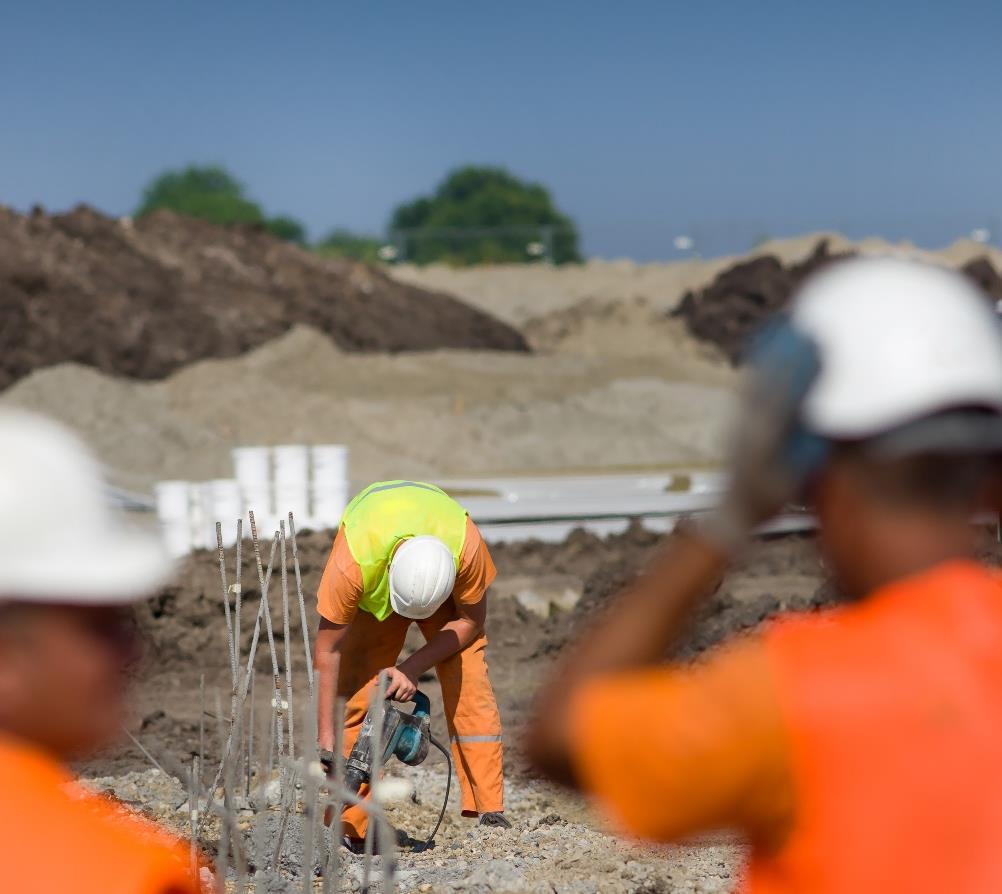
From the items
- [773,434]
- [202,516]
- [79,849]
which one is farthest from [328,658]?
[202,516]

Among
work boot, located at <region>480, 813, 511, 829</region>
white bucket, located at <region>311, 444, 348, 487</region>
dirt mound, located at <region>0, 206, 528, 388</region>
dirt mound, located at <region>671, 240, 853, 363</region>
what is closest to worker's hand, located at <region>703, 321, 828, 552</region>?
work boot, located at <region>480, 813, 511, 829</region>

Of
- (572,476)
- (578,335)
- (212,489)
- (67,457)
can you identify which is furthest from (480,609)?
(578,335)

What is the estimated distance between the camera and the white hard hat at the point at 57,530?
1.44m

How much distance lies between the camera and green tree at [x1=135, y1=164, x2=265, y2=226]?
7288cm

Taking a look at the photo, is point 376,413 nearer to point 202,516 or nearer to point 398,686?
point 202,516

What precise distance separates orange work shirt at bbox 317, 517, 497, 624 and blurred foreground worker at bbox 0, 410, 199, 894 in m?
3.76

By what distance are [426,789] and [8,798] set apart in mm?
5540

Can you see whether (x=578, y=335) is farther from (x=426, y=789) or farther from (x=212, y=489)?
(x=426, y=789)

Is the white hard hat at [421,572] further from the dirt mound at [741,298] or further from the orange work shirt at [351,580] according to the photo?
the dirt mound at [741,298]

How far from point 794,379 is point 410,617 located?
415 centimetres

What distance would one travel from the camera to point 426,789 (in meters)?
6.82

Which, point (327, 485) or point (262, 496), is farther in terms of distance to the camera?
point (327, 485)

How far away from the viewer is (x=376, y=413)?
22906mm

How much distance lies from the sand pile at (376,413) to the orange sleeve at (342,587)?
13174mm
